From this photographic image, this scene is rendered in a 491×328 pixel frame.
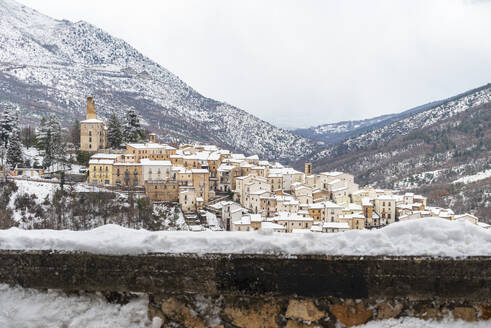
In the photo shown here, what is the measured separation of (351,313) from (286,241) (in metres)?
0.71

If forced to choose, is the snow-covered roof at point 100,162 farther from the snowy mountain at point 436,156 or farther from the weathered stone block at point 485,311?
the snowy mountain at point 436,156

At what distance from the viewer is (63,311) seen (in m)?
3.34

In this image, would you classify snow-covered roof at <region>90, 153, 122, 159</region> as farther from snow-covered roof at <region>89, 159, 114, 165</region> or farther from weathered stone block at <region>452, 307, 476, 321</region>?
weathered stone block at <region>452, 307, 476, 321</region>

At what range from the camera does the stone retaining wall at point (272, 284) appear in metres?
3.15

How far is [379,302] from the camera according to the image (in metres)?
3.19

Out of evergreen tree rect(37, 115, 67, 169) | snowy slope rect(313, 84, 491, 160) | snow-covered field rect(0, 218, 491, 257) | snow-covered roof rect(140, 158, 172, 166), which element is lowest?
snow-covered field rect(0, 218, 491, 257)

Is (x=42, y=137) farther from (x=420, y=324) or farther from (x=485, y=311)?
(x=485, y=311)

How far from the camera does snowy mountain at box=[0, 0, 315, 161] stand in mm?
128500

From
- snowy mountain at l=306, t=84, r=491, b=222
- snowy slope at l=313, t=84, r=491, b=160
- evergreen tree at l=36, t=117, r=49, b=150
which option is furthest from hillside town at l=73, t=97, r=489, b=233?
snowy slope at l=313, t=84, r=491, b=160

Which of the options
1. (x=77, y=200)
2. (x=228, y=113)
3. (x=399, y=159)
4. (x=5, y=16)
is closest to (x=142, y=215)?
(x=77, y=200)

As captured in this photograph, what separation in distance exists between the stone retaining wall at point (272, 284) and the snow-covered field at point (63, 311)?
Result: 3.2 inches

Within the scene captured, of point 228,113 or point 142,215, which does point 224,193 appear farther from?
point 228,113

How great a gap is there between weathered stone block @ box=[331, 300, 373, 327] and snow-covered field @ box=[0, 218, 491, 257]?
0.38 metres

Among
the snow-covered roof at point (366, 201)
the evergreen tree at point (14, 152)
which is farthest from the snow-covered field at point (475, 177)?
the evergreen tree at point (14, 152)
